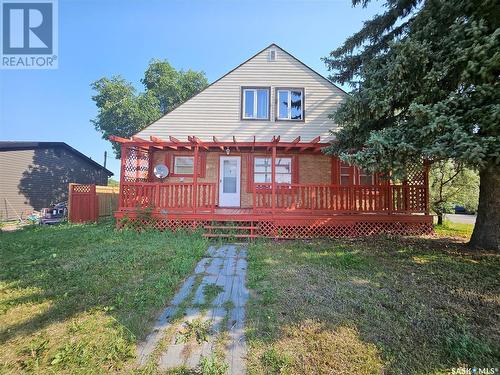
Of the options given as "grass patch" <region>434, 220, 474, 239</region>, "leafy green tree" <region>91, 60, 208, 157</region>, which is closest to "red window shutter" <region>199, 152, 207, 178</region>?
"grass patch" <region>434, 220, 474, 239</region>

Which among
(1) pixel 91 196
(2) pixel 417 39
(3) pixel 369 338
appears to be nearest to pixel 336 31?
(2) pixel 417 39

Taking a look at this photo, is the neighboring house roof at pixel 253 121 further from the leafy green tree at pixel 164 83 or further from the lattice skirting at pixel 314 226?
the leafy green tree at pixel 164 83

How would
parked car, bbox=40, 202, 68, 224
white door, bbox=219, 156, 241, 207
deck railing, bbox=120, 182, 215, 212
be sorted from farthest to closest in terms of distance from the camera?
parked car, bbox=40, 202, 68, 224
white door, bbox=219, 156, 241, 207
deck railing, bbox=120, 182, 215, 212

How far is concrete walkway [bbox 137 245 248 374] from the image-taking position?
226 cm

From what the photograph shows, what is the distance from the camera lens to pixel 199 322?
2826 mm

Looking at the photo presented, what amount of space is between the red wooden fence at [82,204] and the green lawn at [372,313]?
8.65 meters

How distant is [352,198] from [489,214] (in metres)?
3.18

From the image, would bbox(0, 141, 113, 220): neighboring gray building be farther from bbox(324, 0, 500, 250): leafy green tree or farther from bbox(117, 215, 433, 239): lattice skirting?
bbox(324, 0, 500, 250): leafy green tree

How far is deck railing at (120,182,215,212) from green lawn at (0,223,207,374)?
1.82 m

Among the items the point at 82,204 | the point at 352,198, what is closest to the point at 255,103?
the point at 352,198

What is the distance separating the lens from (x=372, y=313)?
3.03 m

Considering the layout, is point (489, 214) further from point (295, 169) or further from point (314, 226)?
point (295, 169)

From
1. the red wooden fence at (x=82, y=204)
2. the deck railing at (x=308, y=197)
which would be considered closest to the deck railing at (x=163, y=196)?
the deck railing at (x=308, y=197)

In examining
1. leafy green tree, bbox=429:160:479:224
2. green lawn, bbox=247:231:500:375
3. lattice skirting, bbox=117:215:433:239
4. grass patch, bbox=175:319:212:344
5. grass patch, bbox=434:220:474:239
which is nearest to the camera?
green lawn, bbox=247:231:500:375
